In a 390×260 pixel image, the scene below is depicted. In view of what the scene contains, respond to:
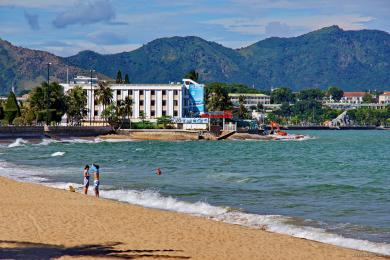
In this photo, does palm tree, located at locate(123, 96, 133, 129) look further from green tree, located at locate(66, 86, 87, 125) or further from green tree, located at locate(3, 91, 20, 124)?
green tree, located at locate(3, 91, 20, 124)

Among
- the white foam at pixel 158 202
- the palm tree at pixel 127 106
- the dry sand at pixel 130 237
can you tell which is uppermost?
the palm tree at pixel 127 106

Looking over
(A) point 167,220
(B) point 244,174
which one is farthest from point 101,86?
(A) point 167,220

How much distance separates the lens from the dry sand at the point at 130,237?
2034cm

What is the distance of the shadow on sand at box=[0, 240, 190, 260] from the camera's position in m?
19.1

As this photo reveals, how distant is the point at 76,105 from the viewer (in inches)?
6319

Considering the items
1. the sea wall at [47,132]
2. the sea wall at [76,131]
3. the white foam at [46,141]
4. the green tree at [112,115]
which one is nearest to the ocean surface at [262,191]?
the white foam at [46,141]

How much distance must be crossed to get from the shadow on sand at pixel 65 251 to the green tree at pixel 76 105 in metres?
137

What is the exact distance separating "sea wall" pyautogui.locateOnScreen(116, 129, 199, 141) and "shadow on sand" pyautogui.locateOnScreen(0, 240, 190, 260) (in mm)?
123465

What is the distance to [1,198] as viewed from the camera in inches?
1283

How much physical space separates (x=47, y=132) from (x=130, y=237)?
10459 cm

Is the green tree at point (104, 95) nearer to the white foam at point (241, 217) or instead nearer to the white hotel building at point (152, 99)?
the white hotel building at point (152, 99)

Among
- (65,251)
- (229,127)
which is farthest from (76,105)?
(65,251)

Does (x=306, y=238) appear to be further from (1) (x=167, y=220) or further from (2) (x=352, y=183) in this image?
(2) (x=352, y=183)

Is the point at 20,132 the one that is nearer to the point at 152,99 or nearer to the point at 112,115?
the point at 112,115
